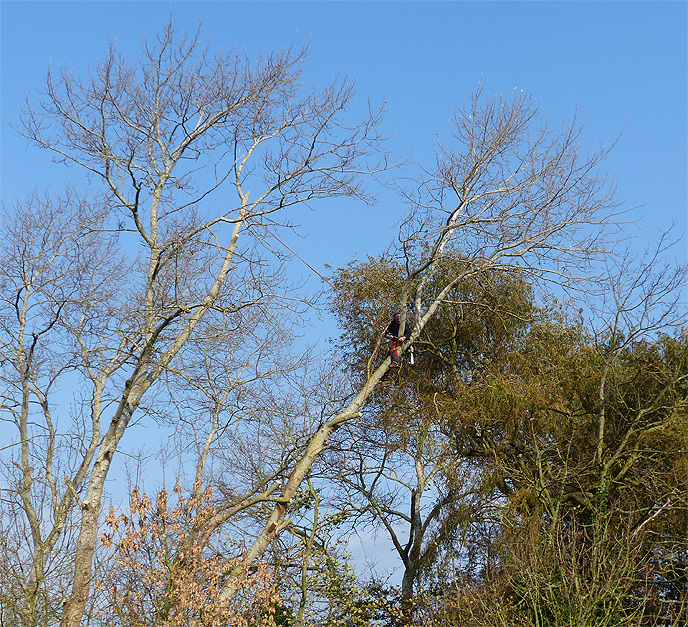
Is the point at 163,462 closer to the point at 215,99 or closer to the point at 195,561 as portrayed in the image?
the point at 195,561

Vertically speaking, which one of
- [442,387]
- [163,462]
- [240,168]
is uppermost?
[240,168]

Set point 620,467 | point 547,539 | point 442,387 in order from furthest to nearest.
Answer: point 442,387 < point 620,467 < point 547,539

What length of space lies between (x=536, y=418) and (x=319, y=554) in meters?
4.60

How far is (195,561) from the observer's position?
9.64 meters

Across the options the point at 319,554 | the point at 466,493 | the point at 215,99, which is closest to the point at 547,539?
the point at 466,493

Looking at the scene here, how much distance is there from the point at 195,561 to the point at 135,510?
0.92m

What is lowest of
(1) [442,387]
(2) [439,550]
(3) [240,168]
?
(2) [439,550]

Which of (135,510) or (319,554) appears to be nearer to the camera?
(135,510)

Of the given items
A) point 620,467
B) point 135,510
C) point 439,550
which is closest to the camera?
point 135,510

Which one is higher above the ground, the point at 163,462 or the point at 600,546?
the point at 163,462

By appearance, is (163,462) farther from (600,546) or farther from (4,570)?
(600,546)

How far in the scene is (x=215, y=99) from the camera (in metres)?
12.4

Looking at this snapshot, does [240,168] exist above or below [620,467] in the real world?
above

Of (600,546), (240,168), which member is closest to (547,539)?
(600,546)
